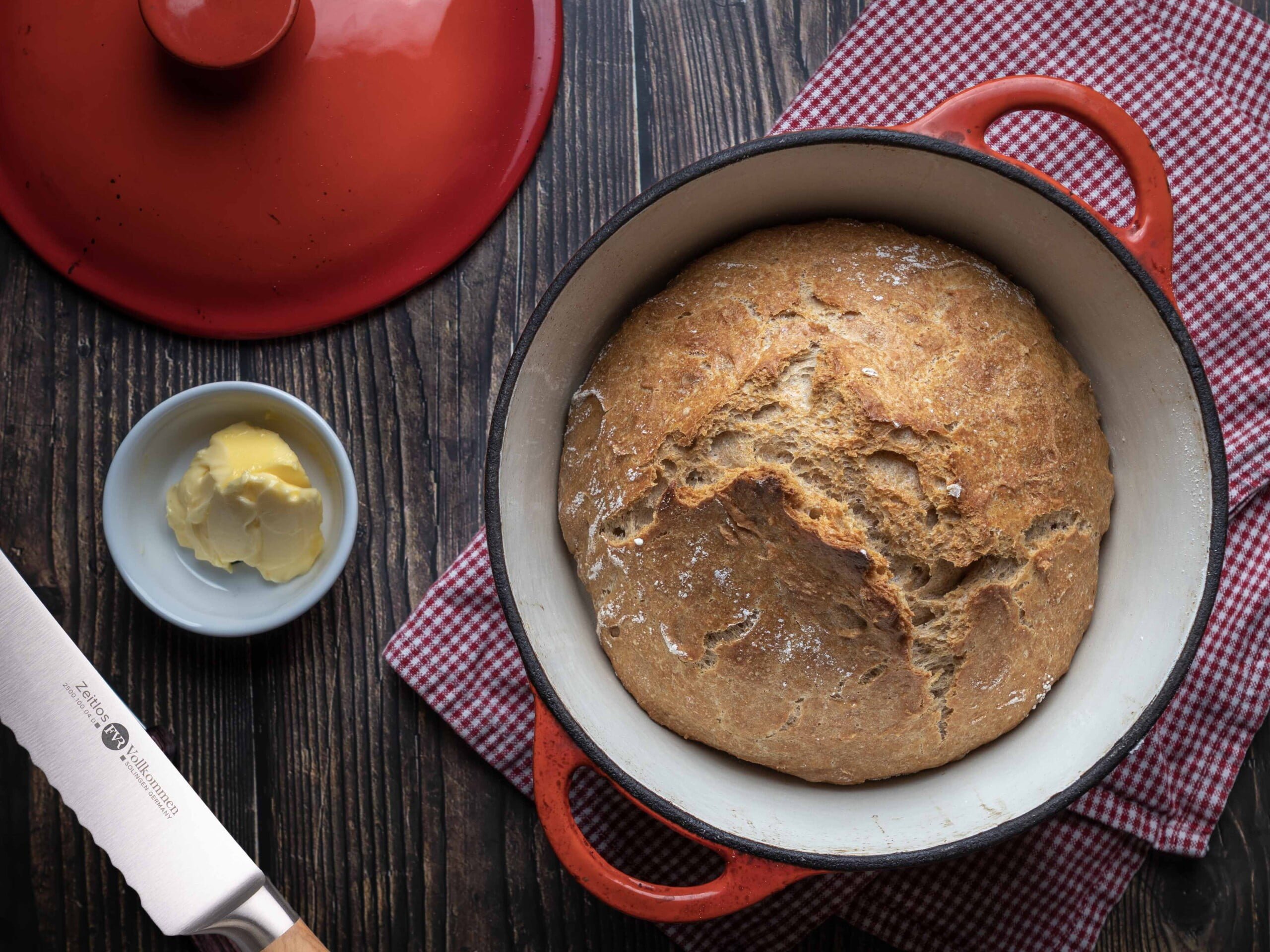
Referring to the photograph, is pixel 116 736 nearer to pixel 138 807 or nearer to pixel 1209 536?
pixel 138 807

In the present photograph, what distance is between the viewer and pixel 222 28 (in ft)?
3.47

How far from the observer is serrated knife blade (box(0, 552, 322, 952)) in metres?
1.13

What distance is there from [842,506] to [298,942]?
Result: 0.82 m

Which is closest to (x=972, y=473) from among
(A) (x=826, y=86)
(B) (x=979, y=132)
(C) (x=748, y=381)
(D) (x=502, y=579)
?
(C) (x=748, y=381)

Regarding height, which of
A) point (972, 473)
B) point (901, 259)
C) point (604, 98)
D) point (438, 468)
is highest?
point (604, 98)

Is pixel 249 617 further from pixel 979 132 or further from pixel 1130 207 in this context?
pixel 1130 207

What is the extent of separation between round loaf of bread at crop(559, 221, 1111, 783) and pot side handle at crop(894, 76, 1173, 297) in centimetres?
14

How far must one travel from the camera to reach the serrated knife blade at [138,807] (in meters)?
1.13

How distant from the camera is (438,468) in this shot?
1.34 metres

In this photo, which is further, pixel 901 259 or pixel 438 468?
pixel 438 468

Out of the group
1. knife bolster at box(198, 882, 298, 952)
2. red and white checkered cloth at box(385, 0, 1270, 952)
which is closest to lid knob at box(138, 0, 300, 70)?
red and white checkered cloth at box(385, 0, 1270, 952)

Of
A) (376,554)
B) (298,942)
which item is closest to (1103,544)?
(376,554)

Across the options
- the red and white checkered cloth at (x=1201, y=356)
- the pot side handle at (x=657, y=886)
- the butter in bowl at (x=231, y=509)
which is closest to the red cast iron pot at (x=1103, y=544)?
the pot side handle at (x=657, y=886)

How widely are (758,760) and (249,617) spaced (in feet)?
2.30
